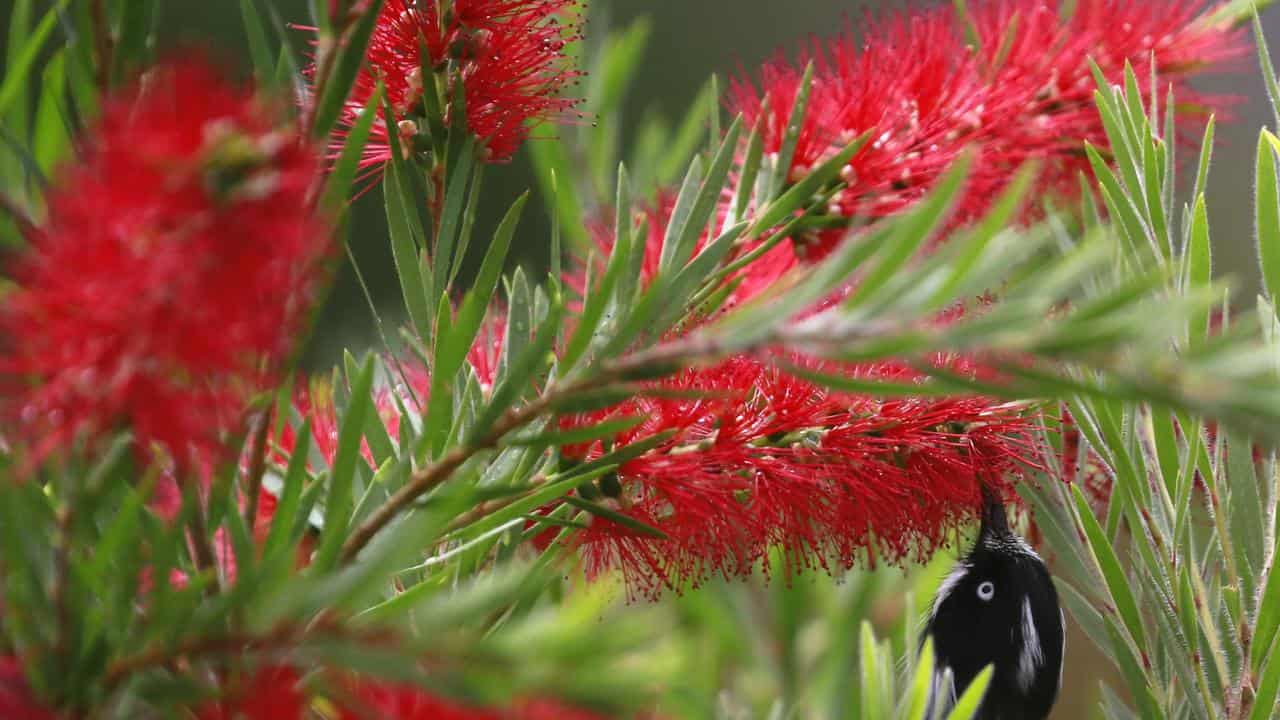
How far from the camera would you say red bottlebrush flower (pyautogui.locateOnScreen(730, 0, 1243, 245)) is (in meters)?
0.23

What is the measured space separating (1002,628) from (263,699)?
0.17 metres

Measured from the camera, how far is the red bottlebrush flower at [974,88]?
0.23 metres

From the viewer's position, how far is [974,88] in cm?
25

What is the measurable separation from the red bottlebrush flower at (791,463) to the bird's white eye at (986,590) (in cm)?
2

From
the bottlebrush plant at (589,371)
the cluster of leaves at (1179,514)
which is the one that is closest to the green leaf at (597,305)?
the bottlebrush plant at (589,371)

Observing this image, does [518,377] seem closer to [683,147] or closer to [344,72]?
[344,72]

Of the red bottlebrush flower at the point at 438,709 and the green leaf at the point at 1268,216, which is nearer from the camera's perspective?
the red bottlebrush flower at the point at 438,709

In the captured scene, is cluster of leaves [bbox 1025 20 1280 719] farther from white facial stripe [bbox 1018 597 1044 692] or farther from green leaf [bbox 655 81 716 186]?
green leaf [bbox 655 81 716 186]

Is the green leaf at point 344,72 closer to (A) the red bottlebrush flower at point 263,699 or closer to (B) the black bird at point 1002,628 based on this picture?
(A) the red bottlebrush flower at point 263,699

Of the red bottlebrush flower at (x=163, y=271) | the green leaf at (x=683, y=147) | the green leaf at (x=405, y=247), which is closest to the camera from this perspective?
the red bottlebrush flower at (x=163, y=271)

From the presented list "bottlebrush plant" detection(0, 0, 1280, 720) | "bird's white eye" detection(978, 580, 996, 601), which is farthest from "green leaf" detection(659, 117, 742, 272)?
"bird's white eye" detection(978, 580, 996, 601)

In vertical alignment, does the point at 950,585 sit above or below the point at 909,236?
below

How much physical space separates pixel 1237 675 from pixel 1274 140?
0.32ft

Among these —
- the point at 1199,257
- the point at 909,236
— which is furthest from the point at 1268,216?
the point at 909,236
